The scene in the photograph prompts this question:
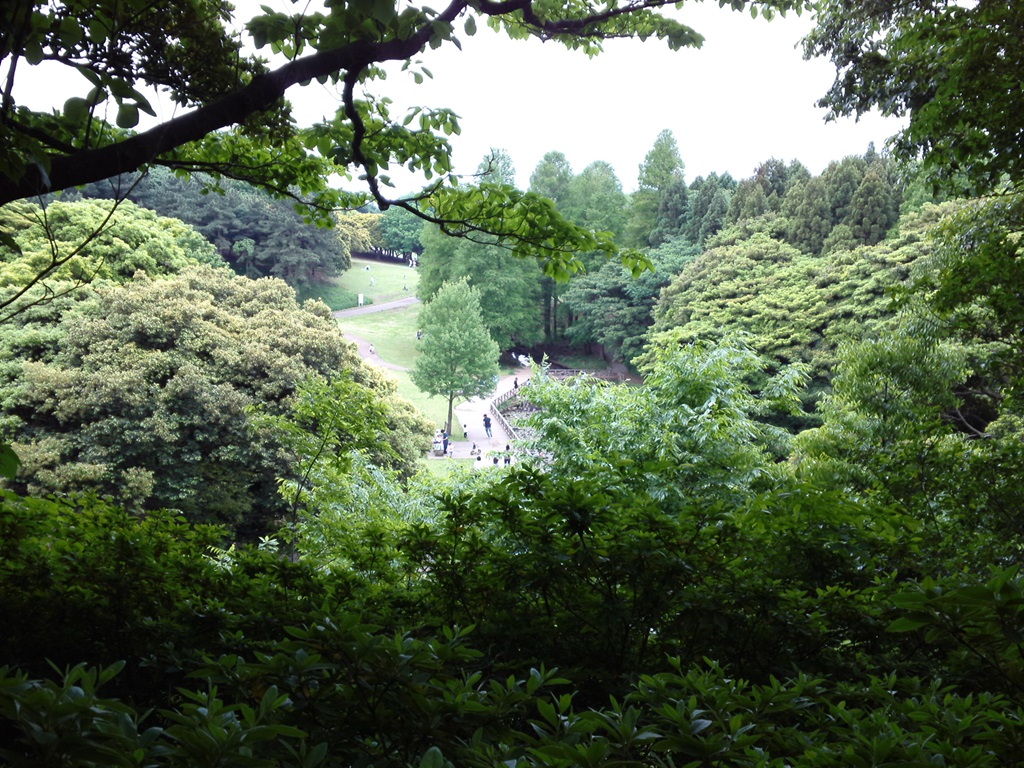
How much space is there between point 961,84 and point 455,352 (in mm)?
19739

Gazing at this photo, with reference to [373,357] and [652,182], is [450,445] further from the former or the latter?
[652,182]

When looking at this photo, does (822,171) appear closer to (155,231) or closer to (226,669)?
(155,231)

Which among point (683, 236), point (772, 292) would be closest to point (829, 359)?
point (772, 292)

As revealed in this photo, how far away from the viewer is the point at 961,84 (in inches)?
148

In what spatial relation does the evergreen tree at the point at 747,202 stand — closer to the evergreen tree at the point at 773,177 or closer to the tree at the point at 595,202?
the evergreen tree at the point at 773,177

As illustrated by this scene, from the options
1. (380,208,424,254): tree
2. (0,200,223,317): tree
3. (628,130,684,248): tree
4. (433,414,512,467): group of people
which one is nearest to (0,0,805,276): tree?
(0,200,223,317): tree

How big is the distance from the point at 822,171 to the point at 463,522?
27.4 metres

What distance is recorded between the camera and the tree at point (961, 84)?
12.0ft

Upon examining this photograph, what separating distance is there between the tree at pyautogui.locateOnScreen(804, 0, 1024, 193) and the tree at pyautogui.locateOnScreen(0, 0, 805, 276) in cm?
115

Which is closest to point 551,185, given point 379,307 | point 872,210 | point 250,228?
point 379,307

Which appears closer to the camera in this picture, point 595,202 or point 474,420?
point 474,420

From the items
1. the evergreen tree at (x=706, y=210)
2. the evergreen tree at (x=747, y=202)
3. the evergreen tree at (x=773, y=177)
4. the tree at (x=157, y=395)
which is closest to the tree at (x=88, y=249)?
the tree at (x=157, y=395)

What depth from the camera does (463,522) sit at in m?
2.40

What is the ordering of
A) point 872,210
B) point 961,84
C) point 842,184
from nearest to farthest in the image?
point 961,84
point 872,210
point 842,184
